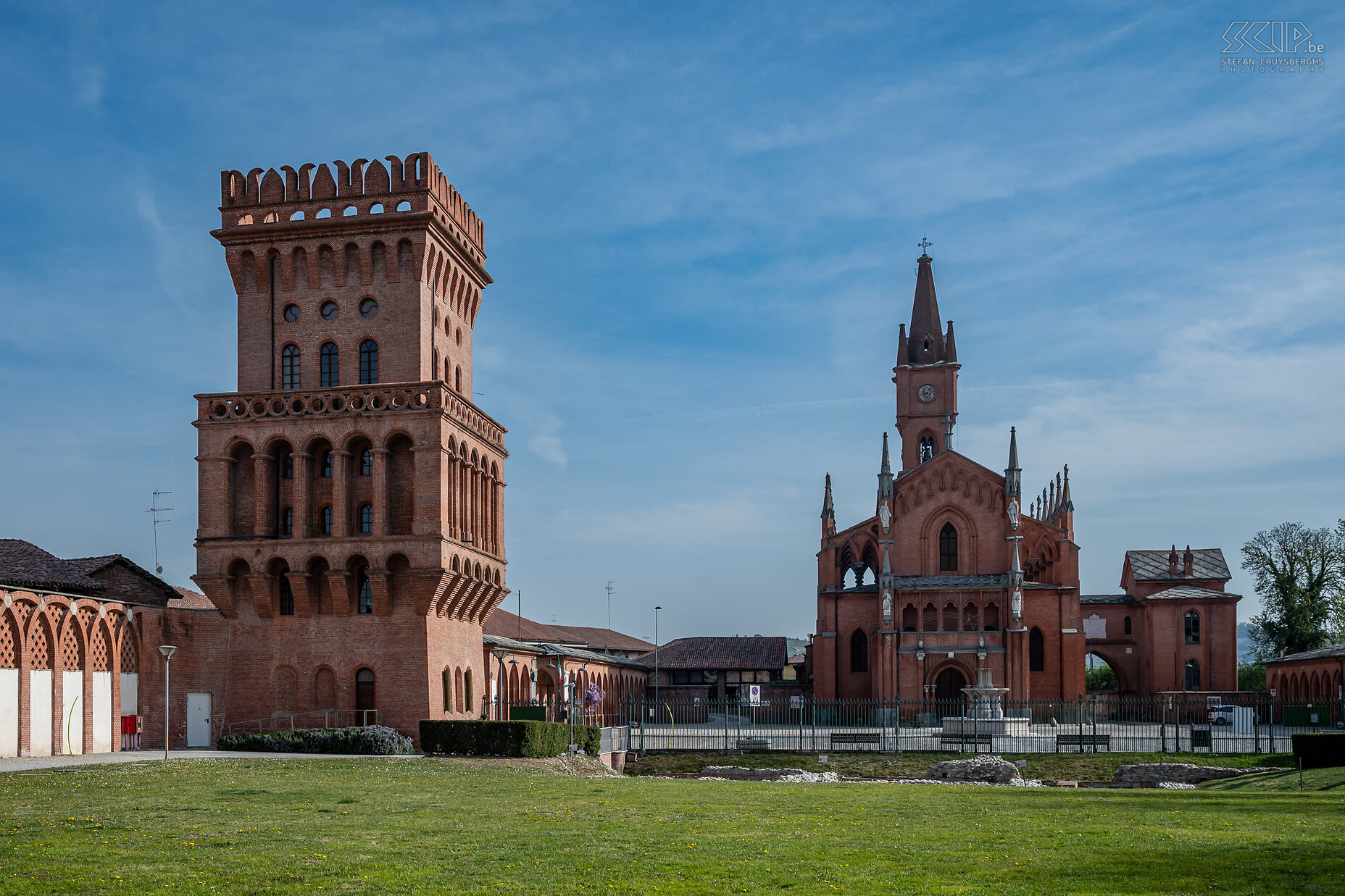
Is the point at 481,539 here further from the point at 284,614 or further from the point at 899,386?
the point at 899,386

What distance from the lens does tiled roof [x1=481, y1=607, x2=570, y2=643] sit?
80812 mm

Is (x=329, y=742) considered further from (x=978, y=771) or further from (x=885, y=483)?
(x=885, y=483)

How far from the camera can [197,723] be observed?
1740 inches

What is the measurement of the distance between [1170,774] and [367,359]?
3117 cm

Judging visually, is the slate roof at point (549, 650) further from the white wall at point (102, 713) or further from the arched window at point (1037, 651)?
the arched window at point (1037, 651)

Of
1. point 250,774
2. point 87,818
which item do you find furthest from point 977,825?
point 250,774

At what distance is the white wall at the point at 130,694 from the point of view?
138ft

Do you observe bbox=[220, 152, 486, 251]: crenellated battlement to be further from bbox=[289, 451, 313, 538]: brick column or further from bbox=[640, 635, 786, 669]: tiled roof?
bbox=[640, 635, 786, 669]: tiled roof

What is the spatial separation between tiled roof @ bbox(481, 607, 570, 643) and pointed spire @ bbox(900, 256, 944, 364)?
3378cm

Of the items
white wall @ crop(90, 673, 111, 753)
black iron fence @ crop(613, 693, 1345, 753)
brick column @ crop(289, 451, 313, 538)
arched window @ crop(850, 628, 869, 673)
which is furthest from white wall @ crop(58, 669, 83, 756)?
arched window @ crop(850, 628, 869, 673)

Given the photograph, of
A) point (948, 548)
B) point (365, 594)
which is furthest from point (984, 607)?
point (365, 594)

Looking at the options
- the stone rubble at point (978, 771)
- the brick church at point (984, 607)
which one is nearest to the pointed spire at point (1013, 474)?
the brick church at point (984, 607)

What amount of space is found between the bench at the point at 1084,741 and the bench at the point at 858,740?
21.5 feet

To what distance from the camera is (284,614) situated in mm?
45062
